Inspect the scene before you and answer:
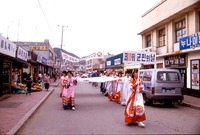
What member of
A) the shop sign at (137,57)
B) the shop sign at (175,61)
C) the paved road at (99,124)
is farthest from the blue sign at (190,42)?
the paved road at (99,124)

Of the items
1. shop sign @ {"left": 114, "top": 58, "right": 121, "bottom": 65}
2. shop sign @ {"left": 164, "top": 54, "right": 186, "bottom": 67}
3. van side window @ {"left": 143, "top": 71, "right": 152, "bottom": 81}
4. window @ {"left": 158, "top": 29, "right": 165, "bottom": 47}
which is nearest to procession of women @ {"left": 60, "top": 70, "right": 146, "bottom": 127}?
van side window @ {"left": 143, "top": 71, "right": 152, "bottom": 81}

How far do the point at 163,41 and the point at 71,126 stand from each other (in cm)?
1942

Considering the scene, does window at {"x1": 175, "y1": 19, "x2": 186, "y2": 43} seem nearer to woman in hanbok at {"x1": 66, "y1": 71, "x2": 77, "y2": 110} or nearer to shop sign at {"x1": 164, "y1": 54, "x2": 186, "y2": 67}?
shop sign at {"x1": 164, "y1": 54, "x2": 186, "y2": 67}

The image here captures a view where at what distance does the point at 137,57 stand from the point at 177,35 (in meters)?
4.29

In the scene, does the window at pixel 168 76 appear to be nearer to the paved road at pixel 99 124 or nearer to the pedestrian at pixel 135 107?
the paved road at pixel 99 124

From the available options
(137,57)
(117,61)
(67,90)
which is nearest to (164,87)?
(67,90)

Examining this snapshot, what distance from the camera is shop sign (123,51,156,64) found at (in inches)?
873

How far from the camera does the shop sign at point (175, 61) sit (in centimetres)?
2250

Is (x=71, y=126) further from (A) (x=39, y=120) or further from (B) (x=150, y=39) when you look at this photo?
(B) (x=150, y=39)

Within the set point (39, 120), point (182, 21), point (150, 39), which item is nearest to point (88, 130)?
point (39, 120)

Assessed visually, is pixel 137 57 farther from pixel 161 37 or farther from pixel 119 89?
pixel 161 37

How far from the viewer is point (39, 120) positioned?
10.8 m

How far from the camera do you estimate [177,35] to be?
24.4m

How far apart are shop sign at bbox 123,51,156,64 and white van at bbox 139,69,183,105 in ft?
22.8
